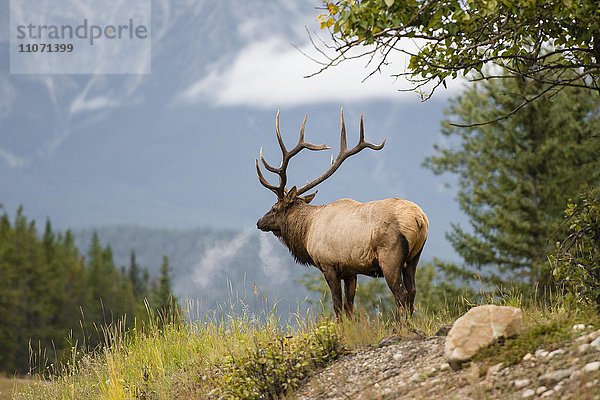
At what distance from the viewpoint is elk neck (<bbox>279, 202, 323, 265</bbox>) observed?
34.0 ft

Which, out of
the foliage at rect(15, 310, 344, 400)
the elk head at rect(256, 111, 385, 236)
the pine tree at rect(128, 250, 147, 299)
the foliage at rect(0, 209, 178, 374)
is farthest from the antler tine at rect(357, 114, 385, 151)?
the pine tree at rect(128, 250, 147, 299)

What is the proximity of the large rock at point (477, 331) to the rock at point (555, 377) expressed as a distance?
26.6 inches

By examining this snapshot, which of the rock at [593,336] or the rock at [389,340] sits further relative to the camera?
the rock at [389,340]

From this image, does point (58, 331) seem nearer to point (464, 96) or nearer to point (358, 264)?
point (464, 96)

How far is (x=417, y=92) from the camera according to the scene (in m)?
8.78

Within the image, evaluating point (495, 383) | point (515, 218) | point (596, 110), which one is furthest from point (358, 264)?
point (596, 110)

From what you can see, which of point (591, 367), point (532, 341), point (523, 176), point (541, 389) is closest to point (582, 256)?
point (532, 341)

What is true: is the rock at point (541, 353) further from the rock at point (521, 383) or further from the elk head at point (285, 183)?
the elk head at point (285, 183)

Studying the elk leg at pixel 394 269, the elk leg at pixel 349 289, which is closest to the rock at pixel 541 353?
the elk leg at pixel 394 269

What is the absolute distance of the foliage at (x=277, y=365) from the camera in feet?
24.8

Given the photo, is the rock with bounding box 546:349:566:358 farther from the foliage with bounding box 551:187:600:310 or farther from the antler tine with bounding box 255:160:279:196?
the antler tine with bounding box 255:160:279:196

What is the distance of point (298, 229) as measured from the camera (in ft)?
34.2

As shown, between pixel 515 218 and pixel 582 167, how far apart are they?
9.00 ft

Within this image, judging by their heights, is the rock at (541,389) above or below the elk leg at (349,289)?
below
